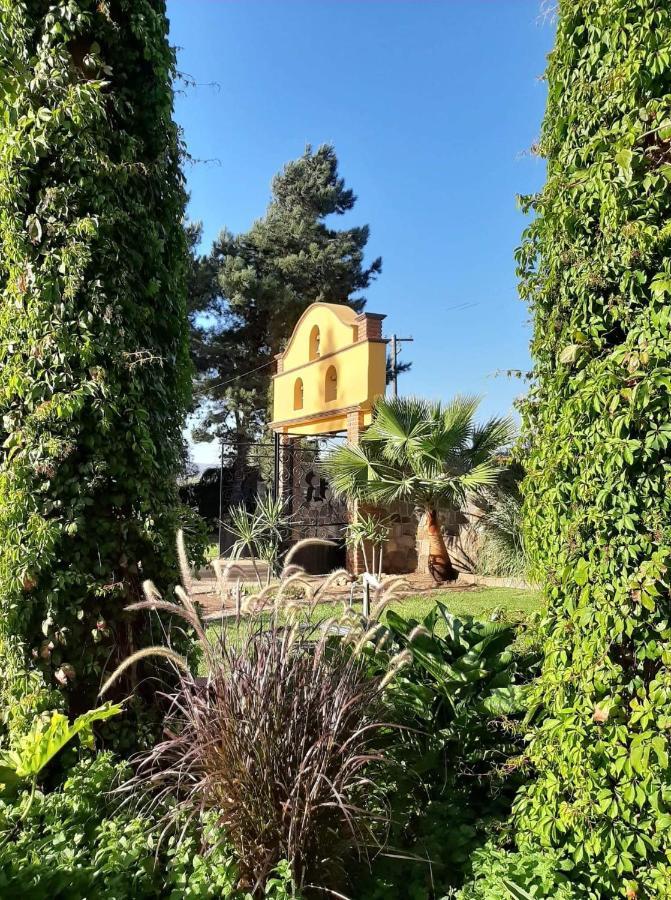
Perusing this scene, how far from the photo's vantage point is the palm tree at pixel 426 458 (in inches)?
408

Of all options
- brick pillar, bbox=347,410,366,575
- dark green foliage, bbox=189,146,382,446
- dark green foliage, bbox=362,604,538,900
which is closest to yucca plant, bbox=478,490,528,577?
brick pillar, bbox=347,410,366,575

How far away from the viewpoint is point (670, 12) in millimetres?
1966

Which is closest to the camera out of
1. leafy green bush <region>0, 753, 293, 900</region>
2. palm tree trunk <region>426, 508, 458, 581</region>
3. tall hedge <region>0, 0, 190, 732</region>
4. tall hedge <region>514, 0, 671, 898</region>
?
leafy green bush <region>0, 753, 293, 900</region>

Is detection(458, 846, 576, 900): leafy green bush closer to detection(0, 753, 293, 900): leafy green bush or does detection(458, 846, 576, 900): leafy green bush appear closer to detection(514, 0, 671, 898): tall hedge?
detection(514, 0, 671, 898): tall hedge

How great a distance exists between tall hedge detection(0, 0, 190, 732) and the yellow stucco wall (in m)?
8.98

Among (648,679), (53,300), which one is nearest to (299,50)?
(53,300)

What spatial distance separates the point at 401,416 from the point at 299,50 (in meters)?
6.46

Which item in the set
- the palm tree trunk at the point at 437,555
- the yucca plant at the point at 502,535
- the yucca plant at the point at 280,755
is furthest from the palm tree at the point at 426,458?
the yucca plant at the point at 280,755

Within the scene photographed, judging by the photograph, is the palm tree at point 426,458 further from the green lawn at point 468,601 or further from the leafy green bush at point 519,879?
the leafy green bush at point 519,879

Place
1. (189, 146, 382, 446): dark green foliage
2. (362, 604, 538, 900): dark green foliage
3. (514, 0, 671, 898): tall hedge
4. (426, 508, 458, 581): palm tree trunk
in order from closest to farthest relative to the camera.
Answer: (514, 0, 671, 898): tall hedge, (362, 604, 538, 900): dark green foliage, (426, 508, 458, 581): palm tree trunk, (189, 146, 382, 446): dark green foliage

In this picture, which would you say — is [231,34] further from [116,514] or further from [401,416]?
[116,514]

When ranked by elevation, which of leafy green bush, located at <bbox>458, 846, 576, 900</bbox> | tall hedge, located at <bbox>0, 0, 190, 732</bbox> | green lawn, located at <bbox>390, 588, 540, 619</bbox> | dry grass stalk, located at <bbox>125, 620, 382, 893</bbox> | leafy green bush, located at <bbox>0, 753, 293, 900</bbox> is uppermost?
tall hedge, located at <bbox>0, 0, 190, 732</bbox>

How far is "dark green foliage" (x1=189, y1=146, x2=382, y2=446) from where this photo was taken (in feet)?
81.7

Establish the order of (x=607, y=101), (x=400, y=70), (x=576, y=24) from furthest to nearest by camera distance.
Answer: (x=400, y=70), (x=576, y=24), (x=607, y=101)
